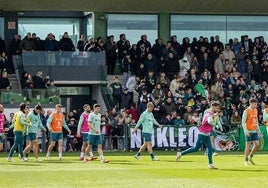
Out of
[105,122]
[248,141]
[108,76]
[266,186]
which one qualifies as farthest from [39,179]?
[108,76]

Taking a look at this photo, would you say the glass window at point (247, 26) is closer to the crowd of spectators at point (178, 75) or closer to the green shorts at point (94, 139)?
the crowd of spectators at point (178, 75)

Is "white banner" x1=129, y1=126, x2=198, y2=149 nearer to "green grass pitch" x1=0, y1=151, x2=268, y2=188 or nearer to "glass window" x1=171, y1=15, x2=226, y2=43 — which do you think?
"green grass pitch" x1=0, y1=151, x2=268, y2=188

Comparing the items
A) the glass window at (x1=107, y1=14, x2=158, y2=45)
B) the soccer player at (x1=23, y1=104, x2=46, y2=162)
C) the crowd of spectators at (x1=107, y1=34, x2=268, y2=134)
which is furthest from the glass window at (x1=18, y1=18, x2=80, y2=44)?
the soccer player at (x1=23, y1=104, x2=46, y2=162)

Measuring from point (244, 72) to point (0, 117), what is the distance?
17416 millimetres

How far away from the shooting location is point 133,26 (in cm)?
5184

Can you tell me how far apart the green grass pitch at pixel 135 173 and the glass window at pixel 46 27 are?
18172 millimetres

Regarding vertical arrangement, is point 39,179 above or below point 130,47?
below

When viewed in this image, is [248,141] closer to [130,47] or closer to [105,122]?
[105,122]

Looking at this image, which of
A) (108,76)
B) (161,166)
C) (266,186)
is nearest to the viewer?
(266,186)

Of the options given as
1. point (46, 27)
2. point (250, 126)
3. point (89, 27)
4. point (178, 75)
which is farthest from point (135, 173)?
point (89, 27)

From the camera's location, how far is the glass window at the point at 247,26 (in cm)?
5312

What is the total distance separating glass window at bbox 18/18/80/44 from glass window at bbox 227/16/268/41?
9.05 meters

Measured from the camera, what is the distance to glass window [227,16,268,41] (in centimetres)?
5312

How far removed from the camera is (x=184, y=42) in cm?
4881
